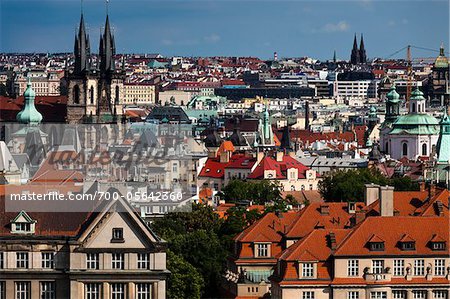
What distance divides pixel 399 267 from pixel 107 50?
8837 centimetres

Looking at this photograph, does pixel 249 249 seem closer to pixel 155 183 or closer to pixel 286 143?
pixel 155 183

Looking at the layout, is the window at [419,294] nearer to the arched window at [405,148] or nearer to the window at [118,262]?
the window at [118,262]

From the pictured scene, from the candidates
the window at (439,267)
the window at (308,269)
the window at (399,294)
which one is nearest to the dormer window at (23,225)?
the window at (308,269)

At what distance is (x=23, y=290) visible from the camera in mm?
33031

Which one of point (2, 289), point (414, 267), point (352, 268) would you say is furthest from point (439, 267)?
point (2, 289)

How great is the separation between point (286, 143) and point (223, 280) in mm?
73145

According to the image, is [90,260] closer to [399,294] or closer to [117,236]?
[117,236]

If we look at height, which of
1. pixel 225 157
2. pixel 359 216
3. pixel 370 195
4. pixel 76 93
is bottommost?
pixel 359 216

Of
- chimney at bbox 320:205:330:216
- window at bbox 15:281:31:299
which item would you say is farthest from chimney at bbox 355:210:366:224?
window at bbox 15:281:31:299

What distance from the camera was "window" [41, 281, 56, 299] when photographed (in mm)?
32875

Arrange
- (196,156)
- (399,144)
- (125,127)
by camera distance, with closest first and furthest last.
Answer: (196,156) → (399,144) → (125,127)

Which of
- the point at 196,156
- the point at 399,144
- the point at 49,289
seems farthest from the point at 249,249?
the point at 399,144

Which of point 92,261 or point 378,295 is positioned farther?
point 378,295

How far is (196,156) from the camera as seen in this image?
90000 millimetres
